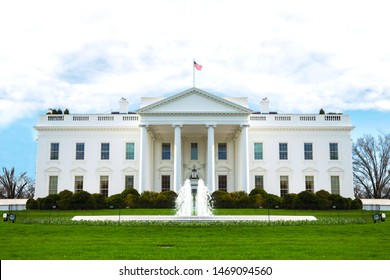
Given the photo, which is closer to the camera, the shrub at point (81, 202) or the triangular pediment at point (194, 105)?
the shrub at point (81, 202)

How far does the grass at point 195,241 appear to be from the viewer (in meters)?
13.4

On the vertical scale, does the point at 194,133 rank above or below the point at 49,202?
above

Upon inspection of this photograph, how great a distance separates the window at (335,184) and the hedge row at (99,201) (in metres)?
18.1

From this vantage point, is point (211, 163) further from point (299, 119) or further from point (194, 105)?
point (299, 119)

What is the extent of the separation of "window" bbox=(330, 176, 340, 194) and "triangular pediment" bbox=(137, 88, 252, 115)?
12.4 metres

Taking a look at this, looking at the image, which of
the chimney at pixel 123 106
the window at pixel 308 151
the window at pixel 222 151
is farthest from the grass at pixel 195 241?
the chimney at pixel 123 106

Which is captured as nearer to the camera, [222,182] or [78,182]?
[78,182]

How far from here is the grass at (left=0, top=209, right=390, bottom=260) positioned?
13.4m

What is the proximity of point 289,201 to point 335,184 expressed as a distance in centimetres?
1223

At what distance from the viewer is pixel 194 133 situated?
52219mm

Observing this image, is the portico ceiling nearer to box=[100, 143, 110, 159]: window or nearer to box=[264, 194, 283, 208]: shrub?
box=[100, 143, 110, 159]: window

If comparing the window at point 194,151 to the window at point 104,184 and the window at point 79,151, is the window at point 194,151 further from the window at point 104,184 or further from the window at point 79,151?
the window at point 79,151

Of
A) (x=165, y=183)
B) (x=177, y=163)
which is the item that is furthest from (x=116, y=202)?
(x=165, y=183)

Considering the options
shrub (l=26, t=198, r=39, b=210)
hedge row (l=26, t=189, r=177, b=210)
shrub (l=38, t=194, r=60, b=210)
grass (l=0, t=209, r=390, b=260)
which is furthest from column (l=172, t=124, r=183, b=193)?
grass (l=0, t=209, r=390, b=260)
